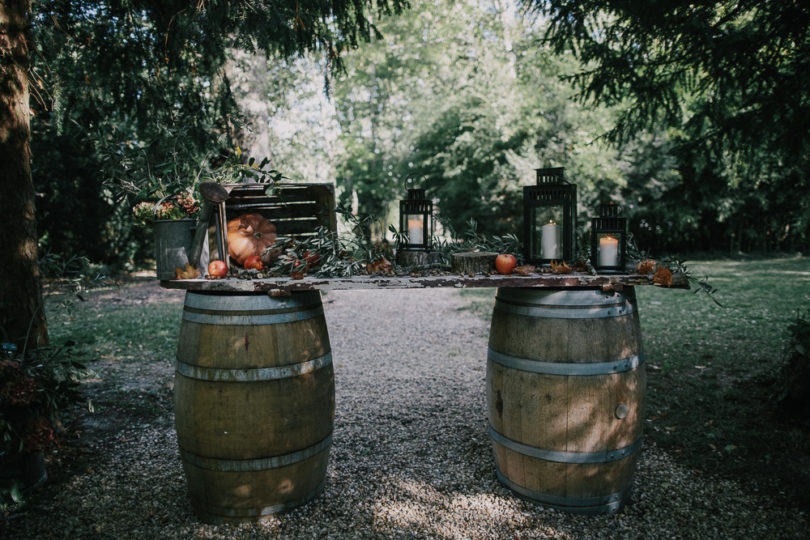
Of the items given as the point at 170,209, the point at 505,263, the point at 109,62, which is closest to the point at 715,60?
the point at 505,263

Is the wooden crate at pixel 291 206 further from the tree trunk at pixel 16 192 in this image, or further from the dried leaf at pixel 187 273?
the tree trunk at pixel 16 192

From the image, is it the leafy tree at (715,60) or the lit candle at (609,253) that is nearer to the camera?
the lit candle at (609,253)

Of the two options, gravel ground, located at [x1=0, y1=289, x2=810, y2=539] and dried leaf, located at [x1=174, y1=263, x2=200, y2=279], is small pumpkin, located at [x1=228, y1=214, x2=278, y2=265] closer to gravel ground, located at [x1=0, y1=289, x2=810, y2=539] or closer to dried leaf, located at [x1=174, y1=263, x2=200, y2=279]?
dried leaf, located at [x1=174, y1=263, x2=200, y2=279]

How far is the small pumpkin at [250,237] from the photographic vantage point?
3.19 metres

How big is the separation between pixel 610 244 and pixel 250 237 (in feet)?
7.07

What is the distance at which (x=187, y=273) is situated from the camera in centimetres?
287

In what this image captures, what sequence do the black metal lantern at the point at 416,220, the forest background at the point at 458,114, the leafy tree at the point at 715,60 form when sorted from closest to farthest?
1. the black metal lantern at the point at 416,220
2. the leafy tree at the point at 715,60
3. the forest background at the point at 458,114

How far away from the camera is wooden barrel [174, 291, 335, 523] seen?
268 centimetres

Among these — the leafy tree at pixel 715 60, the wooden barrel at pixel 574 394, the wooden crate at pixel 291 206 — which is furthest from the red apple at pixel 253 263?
the leafy tree at pixel 715 60

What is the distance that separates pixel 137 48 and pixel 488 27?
16.7 m

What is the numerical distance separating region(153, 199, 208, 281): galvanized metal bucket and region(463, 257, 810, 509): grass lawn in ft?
10.7

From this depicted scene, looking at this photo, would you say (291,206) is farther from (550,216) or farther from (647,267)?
(647,267)

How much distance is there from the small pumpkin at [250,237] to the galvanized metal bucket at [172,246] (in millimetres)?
255

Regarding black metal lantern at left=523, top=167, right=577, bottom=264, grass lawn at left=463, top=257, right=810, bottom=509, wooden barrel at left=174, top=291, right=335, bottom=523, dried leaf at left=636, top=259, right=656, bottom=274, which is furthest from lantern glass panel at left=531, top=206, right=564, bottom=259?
wooden barrel at left=174, top=291, right=335, bottom=523
